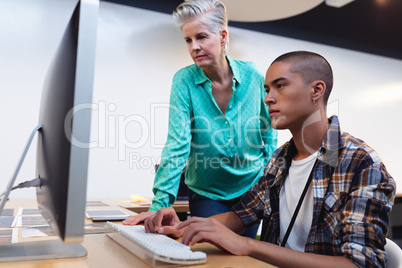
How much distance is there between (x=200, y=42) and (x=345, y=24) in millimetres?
3700

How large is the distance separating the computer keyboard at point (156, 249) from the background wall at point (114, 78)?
9.18ft

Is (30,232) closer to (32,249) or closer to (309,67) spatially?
(32,249)

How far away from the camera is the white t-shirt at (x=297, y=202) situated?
43.5 inches

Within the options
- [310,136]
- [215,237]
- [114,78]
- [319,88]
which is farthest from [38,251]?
[114,78]

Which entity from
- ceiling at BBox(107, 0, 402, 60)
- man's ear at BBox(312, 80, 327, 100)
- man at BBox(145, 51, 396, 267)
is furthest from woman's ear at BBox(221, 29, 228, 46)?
ceiling at BBox(107, 0, 402, 60)

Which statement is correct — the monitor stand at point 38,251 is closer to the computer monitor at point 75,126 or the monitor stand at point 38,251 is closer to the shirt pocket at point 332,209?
the computer monitor at point 75,126

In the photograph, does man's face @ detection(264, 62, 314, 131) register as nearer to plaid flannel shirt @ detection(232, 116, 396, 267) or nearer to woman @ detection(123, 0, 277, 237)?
plaid flannel shirt @ detection(232, 116, 396, 267)

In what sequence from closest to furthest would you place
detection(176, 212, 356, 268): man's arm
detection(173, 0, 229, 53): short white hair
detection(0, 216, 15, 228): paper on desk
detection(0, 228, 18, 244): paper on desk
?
detection(176, 212, 356, 268): man's arm → detection(0, 228, 18, 244): paper on desk → detection(0, 216, 15, 228): paper on desk → detection(173, 0, 229, 53): short white hair

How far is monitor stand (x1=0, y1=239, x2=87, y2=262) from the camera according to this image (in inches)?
29.9

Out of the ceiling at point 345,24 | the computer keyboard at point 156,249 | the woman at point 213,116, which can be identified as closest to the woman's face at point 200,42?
the woman at point 213,116

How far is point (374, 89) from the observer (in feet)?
18.1

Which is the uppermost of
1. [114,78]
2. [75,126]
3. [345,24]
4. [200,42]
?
[345,24]

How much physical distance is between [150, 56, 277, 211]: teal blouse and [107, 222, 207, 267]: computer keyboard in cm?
69

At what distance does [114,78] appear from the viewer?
3816 mm
